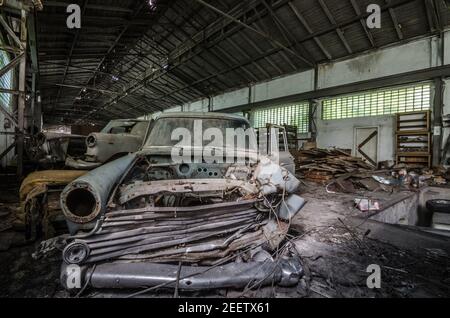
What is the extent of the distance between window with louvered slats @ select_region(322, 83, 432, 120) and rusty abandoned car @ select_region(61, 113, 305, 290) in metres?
8.04

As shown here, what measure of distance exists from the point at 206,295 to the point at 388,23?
973cm

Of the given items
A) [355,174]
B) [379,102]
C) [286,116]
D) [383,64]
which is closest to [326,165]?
[355,174]

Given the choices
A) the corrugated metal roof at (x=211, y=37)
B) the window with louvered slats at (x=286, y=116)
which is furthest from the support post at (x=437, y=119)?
the window with louvered slats at (x=286, y=116)

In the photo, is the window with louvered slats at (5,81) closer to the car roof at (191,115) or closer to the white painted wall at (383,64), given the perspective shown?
the car roof at (191,115)

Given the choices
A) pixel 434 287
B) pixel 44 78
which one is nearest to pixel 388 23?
pixel 434 287

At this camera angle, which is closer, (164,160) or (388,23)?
(164,160)

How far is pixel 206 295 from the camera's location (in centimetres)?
165

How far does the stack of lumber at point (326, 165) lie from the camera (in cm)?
711

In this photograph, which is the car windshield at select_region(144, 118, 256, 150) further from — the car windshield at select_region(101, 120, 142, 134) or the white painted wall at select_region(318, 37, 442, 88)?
the white painted wall at select_region(318, 37, 442, 88)

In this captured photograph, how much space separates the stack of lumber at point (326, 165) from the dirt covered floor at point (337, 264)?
407 centimetres

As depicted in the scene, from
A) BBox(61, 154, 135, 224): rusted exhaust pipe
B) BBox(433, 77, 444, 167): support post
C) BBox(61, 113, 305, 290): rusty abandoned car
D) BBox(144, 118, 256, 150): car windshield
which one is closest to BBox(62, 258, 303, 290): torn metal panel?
BBox(61, 113, 305, 290): rusty abandoned car

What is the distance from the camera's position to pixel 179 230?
192 centimetres
